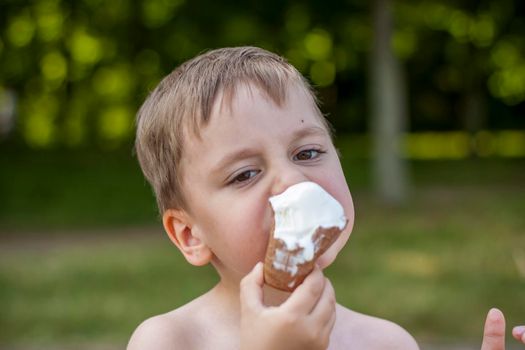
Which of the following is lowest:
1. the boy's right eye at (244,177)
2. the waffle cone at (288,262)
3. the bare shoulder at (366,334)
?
the bare shoulder at (366,334)

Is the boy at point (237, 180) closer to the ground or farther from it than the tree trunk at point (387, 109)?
farther from it

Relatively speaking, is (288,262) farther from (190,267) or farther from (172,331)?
(190,267)

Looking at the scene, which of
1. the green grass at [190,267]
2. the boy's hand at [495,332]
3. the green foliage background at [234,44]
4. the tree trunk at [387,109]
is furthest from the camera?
the green foliage background at [234,44]

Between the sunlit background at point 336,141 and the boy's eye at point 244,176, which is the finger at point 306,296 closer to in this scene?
the boy's eye at point 244,176

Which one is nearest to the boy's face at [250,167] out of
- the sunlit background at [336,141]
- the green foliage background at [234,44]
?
→ the sunlit background at [336,141]

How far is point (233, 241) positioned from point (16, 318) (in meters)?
5.62

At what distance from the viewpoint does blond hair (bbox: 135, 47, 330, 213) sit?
2000 millimetres

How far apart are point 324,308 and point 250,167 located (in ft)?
1.22

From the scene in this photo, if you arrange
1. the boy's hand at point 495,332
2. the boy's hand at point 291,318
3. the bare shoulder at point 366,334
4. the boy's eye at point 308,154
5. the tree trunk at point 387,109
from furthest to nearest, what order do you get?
the tree trunk at point 387,109 → the bare shoulder at point 366,334 → the boy's hand at point 495,332 → the boy's eye at point 308,154 → the boy's hand at point 291,318

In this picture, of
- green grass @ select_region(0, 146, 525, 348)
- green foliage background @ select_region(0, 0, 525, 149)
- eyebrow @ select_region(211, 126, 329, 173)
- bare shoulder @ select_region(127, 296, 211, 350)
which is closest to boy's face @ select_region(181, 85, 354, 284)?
eyebrow @ select_region(211, 126, 329, 173)

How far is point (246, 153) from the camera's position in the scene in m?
1.88

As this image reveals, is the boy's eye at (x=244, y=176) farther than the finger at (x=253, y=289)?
Yes

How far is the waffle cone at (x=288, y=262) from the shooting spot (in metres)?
1.71

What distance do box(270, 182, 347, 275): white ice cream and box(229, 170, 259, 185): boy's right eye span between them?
0.12 metres
